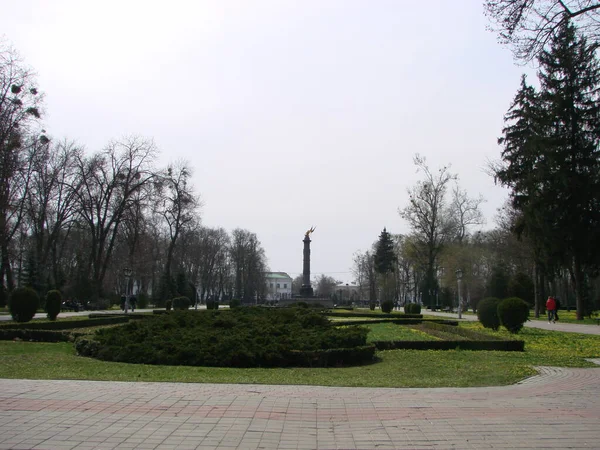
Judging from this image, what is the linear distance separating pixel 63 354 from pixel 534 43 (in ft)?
41.3

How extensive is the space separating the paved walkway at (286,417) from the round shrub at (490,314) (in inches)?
527

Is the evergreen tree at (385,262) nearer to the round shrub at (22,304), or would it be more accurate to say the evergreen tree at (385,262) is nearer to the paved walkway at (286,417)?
the round shrub at (22,304)

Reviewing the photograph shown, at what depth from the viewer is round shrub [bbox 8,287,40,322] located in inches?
810

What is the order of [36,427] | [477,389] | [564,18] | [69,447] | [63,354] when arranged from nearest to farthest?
[69,447]
[36,427]
[477,389]
[564,18]
[63,354]

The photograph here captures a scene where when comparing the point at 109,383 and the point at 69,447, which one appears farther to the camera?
the point at 109,383

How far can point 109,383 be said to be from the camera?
326 inches

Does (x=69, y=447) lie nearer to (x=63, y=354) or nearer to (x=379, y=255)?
(x=63, y=354)

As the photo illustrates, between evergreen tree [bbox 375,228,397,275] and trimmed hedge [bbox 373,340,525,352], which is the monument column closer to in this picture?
evergreen tree [bbox 375,228,397,275]

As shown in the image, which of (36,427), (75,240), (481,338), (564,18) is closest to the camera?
(36,427)

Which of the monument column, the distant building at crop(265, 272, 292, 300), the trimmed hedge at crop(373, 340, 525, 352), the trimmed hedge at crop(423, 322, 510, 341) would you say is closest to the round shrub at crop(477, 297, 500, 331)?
the trimmed hedge at crop(423, 322, 510, 341)

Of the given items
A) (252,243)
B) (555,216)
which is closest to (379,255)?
(252,243)

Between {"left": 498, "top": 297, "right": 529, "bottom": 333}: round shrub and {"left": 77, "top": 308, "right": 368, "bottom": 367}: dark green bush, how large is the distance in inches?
327

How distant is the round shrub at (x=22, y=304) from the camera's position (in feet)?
67.5

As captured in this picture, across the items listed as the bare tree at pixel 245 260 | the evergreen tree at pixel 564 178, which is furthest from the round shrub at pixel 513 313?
the bare tree at pixel 245 260
